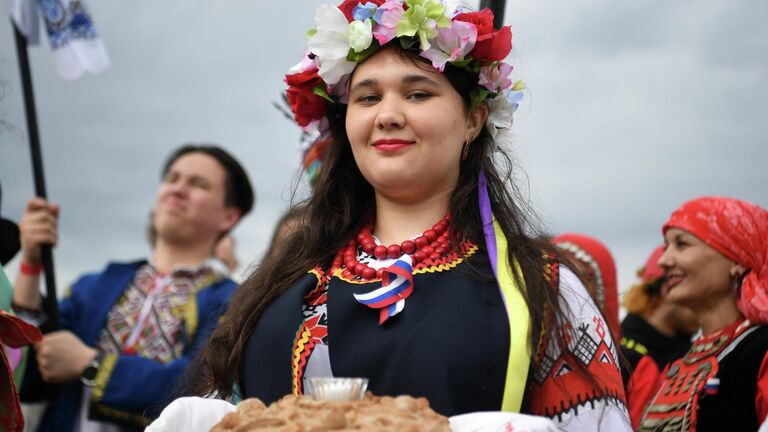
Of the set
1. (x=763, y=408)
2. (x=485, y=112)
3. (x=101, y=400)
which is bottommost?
(x=101, y=400)

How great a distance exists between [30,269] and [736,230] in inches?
126

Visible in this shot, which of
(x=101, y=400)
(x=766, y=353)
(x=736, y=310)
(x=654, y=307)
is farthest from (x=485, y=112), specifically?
(x=654, y=307)

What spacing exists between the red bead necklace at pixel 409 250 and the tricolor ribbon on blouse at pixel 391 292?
0.04m

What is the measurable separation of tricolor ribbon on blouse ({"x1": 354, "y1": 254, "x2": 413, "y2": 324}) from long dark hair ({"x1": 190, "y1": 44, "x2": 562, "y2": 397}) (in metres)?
0.19

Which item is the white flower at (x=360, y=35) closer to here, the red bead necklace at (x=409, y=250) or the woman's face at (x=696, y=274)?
the red bead necklace at (x=409, y=250)

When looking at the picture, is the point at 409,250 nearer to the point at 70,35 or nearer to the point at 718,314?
the point at 718,314

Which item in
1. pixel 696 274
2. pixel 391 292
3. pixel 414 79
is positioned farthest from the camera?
pixel 696 274

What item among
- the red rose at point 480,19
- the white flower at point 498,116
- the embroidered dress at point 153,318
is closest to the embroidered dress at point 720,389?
the white flower at point 498,116

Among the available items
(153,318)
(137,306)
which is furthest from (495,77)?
(137,306)

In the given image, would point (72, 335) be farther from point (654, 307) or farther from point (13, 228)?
point (654, 307)

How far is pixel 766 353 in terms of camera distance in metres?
3.42


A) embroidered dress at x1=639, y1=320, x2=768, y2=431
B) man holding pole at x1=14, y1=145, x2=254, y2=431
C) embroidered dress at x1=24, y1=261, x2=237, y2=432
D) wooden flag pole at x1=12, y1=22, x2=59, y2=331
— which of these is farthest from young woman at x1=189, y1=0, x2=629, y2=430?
wooden flag pole at x1=12, y1=22, x2=59, y2=331

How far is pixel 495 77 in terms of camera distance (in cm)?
260

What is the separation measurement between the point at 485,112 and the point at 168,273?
8.08ft
